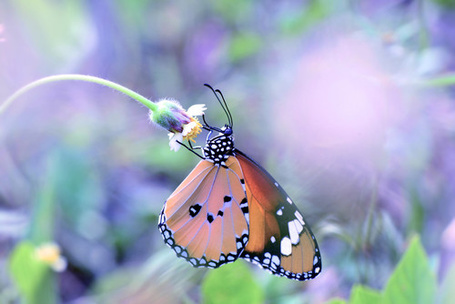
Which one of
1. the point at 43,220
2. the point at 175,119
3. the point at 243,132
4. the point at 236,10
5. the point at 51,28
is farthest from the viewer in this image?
the point at 236,10

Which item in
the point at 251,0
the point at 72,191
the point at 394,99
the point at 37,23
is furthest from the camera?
the point at 251,0

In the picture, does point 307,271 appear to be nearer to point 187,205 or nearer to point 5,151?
point 187,205

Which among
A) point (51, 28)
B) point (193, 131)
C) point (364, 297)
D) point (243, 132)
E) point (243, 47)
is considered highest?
point (243, 47)

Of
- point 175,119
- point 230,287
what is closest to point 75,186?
point 230,287

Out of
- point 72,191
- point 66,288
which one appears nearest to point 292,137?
point 72,191

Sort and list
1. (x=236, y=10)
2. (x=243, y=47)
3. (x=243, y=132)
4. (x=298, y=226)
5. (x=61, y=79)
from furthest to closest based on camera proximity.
→ (x=236, y=10), (x=243, y=47), (x=243, y=132), (x=298, y=226), (x=61, y=79)

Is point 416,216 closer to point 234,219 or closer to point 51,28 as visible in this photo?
point 234,219
